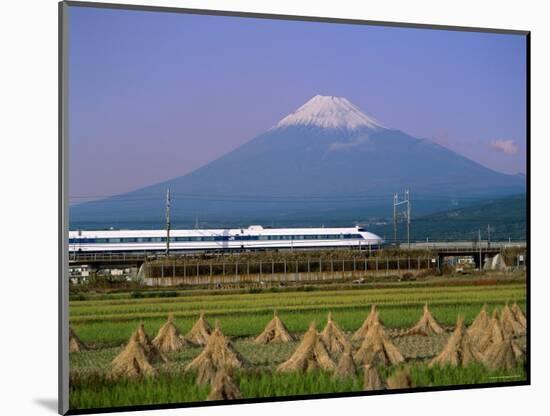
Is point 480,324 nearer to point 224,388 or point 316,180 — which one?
point 316,180

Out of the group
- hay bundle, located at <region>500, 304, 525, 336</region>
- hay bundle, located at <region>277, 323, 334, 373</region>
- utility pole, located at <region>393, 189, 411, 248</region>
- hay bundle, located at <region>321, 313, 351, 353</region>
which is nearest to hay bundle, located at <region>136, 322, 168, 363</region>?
hay bundle, located at <region>277, 323, 334, 373</region>

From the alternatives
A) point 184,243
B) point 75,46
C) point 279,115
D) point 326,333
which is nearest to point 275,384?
point 326,333

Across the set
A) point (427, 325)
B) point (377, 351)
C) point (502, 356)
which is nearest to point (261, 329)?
point (377, 351)

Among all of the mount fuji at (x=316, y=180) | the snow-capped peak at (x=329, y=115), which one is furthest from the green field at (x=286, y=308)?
the snow-capped peak at (x=329, y=115)

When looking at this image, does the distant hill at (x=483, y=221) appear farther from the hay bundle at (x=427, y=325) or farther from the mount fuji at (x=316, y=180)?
the hay bundle at (x=427, y=325)

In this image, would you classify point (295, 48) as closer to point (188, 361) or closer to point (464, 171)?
point (464, 171)

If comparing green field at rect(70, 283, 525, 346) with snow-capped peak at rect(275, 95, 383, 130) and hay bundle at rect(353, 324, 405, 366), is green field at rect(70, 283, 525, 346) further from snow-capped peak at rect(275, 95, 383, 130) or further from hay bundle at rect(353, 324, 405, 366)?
snow-capped peak at rect(275, 95, 383, 130)
